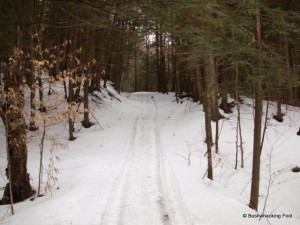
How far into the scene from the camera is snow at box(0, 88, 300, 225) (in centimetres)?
809

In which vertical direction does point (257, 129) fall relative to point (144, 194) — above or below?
above

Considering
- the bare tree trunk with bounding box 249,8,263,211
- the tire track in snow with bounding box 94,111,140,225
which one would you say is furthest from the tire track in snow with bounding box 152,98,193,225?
the bare tree trunk with bounding box 249,8,263,211

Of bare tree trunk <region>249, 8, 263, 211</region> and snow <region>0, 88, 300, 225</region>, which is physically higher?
bare tree trunk <region>249, 8, 263, 211</region>

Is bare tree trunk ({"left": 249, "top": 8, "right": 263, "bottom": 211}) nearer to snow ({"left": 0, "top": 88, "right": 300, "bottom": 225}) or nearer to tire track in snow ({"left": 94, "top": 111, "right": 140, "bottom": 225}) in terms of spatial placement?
snow ({"left": 0, "top": 88, "right": 300, "bottom": 225})

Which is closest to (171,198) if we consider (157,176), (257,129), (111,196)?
(111,196)

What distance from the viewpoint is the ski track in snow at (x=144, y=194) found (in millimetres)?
7742

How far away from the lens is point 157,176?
37.1 feet

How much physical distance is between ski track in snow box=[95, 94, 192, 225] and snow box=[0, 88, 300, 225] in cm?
3

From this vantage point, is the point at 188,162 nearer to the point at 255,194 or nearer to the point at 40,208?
the point at 255,194

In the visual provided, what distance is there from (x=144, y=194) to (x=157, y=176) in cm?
196

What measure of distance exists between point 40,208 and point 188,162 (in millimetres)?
7286

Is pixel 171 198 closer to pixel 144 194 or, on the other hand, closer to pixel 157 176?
pixel 144 194

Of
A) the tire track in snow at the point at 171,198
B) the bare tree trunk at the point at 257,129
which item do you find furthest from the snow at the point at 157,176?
the bare tree trunk at the point at 257,129

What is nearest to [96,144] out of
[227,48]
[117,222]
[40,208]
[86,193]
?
[86,193]
